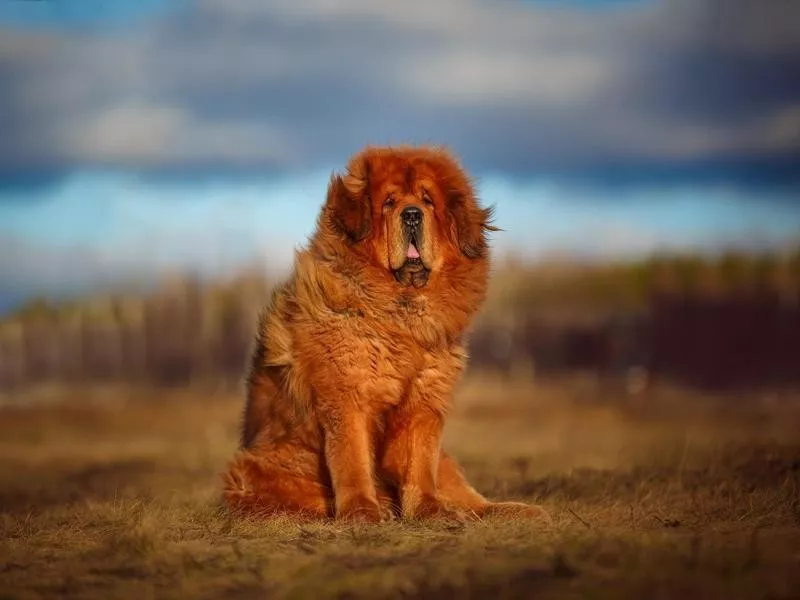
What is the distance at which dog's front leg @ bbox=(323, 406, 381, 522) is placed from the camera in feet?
22.6

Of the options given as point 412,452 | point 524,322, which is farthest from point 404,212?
point 524,322

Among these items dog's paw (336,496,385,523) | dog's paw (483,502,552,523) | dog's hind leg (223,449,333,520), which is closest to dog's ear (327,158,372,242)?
dog's hind leg (223,449,333,520)

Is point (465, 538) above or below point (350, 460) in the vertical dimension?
below

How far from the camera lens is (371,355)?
7.13m

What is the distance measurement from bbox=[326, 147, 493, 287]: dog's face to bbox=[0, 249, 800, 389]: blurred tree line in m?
16.2

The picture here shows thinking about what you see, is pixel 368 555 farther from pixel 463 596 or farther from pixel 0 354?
pixel 0 354

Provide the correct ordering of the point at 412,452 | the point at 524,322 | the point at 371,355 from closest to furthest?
the point at 371,355 < the point at 412,452 < the point at 524,322

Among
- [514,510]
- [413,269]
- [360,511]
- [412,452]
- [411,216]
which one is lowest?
[514,510]

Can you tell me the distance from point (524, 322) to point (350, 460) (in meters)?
20.3

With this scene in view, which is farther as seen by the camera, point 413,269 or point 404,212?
point 413,269

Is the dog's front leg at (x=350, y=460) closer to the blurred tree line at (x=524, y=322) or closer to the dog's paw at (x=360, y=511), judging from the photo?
the dog's paw at (x=360, y=511)

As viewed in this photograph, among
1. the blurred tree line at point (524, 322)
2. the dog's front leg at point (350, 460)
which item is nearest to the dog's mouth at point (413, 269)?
the dog's front leg at point (350, 460)

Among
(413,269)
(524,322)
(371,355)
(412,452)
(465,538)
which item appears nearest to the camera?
(465,538)

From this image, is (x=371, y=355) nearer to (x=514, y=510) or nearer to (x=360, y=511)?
(x=360, y=511)
